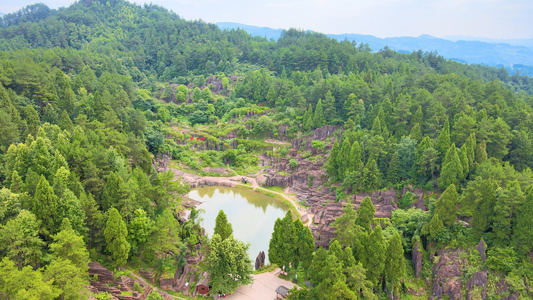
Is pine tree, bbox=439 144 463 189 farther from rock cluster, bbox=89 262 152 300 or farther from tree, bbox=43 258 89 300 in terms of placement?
tree, bbox=43 258 89 300

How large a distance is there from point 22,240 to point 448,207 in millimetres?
32105

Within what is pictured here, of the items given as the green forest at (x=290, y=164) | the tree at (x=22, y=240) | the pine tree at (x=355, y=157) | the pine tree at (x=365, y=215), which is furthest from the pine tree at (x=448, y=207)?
the tree at (x=22, y=240)

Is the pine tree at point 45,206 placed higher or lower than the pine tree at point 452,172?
lower

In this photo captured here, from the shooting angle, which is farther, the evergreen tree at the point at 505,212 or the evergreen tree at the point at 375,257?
the evergreen tree at the point at 505,212

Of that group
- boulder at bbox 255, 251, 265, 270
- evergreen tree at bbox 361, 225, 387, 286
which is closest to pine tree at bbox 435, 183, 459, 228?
evergreen tree at bbox 361, 225, 387, 286

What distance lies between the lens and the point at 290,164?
56500mm

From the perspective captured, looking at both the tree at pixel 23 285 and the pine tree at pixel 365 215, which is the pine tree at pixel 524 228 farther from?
the tree at pixel 23 285

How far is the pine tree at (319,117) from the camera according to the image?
202 ft

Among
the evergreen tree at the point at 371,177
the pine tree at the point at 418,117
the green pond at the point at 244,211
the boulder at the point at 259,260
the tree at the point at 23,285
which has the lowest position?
the green pond at the point at 244,211

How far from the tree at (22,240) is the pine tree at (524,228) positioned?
112ft

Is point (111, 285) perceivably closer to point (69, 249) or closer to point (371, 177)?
point (69, 249)

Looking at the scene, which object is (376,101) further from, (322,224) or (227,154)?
(322,224)

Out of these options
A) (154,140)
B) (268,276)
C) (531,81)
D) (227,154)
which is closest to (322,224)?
(268,276)

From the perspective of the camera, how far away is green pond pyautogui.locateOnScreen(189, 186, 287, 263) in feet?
135
